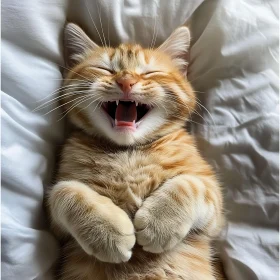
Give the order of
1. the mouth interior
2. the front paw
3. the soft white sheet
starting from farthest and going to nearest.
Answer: the mouth interior → the soft white sheet → the front paw

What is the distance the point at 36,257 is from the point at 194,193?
A: 433 mm

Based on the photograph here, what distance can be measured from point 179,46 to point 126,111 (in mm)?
300

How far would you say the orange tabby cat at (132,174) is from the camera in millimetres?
1019

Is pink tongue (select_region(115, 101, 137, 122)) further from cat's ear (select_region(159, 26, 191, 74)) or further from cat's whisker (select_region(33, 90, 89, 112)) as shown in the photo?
cat's ear (select_region(159, 26, 191, 74))

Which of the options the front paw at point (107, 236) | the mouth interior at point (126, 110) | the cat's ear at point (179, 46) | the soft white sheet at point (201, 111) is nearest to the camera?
the front paw at point (107, 236)

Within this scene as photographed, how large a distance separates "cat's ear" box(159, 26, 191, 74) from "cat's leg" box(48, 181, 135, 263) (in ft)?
1.74

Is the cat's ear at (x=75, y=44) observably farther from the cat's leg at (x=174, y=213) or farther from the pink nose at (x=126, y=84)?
A: the cat's leg at (x=174, y=213)

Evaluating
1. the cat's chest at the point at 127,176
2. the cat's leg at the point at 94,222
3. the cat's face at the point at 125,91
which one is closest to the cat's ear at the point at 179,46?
the cat's face at the point at 125,91

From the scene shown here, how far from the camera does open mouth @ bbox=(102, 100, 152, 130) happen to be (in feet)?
3.91

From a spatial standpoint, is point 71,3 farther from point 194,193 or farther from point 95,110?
point 194,193

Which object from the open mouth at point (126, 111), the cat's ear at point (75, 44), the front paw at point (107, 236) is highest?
the cat's ear at point (75, 44)

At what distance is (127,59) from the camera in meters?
1.25

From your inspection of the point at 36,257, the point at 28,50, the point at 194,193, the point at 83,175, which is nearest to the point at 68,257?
the point at 36,257

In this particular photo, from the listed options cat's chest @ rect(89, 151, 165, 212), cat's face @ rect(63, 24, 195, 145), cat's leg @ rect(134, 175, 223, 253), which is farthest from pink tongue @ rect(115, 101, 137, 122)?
cat's leg @ rect(134, 175, 223, 253)
